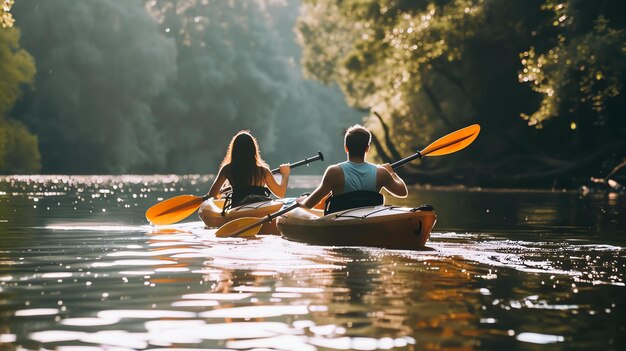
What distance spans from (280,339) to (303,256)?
4.90 metres

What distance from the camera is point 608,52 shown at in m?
26.2

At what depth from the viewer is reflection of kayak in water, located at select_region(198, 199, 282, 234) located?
1448 cm

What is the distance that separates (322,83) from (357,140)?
41628 millimetres

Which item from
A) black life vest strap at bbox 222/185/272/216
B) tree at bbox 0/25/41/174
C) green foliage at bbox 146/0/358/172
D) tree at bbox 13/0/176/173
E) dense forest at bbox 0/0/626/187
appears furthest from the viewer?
green foliage at bbox 146/0/358/172

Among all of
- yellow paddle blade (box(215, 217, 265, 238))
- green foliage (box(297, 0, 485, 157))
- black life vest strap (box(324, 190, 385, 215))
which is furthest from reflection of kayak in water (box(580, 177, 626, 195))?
black life vest strap (box(324, 190, 385, 215))

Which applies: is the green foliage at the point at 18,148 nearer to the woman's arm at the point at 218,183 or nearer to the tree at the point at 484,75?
the tree at the point at 484,75

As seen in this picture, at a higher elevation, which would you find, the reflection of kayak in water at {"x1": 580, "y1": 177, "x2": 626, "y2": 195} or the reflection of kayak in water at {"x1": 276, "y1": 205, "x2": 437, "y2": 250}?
the reflection of kayak in water at {"x1": 580, "y1": 177, "x2": 626, "y2": 195}

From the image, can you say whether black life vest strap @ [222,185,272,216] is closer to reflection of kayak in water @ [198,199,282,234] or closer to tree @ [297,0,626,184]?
reflection of kayak in water @ [198,199,282,234]

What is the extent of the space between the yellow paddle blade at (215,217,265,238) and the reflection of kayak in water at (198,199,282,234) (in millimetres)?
474

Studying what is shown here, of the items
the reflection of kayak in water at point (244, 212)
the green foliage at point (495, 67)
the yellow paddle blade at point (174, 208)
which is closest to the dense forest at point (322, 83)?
A: the green foliage at point (495, 67)

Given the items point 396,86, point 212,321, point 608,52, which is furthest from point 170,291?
point 396,86

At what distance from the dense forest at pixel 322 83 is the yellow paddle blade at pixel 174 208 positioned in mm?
7101

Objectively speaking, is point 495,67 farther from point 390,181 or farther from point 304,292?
point 304,292

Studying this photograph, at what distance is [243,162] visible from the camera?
1477cm
